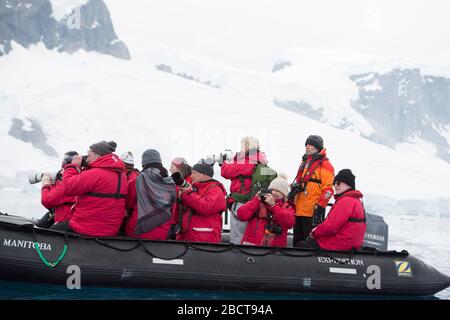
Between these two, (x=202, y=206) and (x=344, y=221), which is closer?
(x=202, y=206)

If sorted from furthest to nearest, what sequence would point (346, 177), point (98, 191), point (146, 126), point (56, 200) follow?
1. point (146, 126)
2. point (346, 177)
3. point (56, 200)
4. point (98, 191)

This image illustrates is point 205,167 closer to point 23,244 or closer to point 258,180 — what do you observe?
point 258,180

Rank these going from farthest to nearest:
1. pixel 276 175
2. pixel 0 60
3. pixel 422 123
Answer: pixel 422 123, pixel 0 60, pixel 276 175

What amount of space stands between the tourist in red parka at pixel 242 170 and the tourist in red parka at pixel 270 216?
0.88 feet

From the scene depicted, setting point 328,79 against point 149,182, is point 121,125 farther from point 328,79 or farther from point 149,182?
point 328,79

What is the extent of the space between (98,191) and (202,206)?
1191mm

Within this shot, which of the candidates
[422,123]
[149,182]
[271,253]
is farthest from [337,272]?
[422,123]

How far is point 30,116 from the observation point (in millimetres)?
47688

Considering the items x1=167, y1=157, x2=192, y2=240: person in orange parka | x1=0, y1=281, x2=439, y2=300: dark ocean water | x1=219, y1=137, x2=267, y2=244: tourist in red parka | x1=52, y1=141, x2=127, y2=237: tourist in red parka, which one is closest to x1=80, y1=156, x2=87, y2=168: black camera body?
x1=52, y1=141, x2=127, y2=237: tourist in red parka

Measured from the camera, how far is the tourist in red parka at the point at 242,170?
23.2ft

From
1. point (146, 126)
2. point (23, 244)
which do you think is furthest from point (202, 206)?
point (146, 126)

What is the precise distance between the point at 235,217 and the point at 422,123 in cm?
14451

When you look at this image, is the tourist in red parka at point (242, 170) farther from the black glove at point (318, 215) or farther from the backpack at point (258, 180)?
the black glove at point (318, 215)

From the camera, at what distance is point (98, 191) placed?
229 inches
